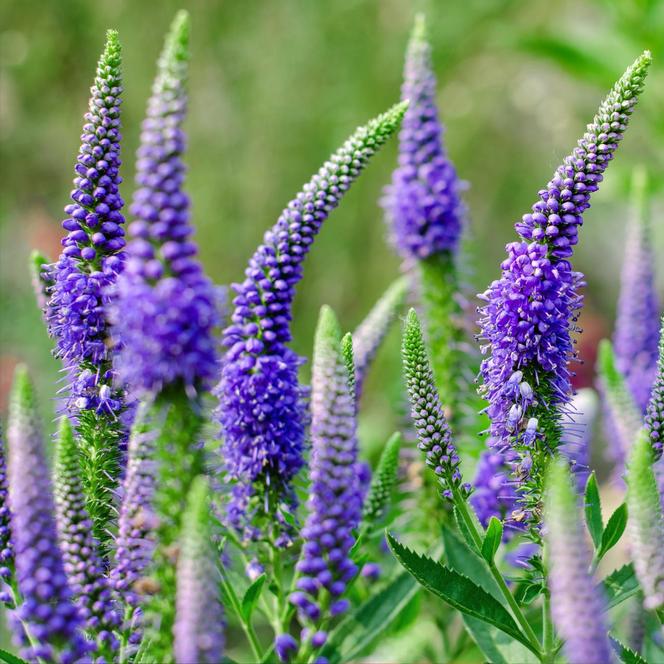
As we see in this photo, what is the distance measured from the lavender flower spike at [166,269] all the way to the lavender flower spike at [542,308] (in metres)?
0.82

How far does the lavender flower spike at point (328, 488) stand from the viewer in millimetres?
1933

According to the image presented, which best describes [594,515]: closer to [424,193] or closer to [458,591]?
[458,591]

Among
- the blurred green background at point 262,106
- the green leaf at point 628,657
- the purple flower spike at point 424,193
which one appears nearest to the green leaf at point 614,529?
the green leaf at point 628,657

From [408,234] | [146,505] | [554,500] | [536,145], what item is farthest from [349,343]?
[536,145]

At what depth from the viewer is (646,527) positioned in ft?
6.21

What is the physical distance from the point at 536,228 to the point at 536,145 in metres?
12.0

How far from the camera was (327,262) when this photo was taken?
11930 millimetres

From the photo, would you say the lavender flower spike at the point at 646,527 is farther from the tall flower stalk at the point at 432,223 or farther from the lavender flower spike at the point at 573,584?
the tall flower stalk at the point at 432,223

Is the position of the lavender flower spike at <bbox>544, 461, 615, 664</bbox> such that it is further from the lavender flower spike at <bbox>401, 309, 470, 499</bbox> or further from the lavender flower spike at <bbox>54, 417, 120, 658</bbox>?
the lavender flower spike at <bbox>54, 417, 120, 658</bbox>

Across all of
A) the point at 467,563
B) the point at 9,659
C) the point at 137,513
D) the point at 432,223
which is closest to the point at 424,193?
the point at 432,223

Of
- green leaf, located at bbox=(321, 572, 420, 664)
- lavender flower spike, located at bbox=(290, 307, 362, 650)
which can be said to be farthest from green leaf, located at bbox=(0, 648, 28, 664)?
green leaf, located at bbox=(321, 572, 420, 664)

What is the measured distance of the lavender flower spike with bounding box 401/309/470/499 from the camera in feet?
7.54

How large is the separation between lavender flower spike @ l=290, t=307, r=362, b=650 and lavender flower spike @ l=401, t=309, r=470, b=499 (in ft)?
0.90

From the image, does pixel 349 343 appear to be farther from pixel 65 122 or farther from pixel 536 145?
pixel 536 145
